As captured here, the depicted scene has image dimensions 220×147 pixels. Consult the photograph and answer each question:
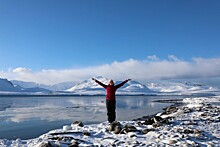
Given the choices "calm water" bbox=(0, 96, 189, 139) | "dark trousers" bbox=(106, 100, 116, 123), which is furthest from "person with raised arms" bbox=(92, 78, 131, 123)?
"calm water" bbox=(0, 96, 189, 139)

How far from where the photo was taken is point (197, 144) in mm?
8492

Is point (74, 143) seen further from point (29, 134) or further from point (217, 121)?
point (29, 134)

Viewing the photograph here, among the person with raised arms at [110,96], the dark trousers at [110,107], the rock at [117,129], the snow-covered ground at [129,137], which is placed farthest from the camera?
the dark trousers at [110,107]

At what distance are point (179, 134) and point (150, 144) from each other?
153 cm

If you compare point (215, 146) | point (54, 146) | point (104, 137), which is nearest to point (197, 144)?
point (215, 146)

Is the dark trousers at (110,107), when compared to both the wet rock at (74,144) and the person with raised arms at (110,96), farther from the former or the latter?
the wet rock at (74,144)

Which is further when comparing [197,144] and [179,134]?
[179,134]

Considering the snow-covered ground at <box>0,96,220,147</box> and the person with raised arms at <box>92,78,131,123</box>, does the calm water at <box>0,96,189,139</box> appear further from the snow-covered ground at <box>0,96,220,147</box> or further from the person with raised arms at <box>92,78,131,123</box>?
the snow-covered ground at <box>0,96,220,147</box>

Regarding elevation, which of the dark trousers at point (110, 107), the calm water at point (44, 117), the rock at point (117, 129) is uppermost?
the dark trousers at point (110, 107)

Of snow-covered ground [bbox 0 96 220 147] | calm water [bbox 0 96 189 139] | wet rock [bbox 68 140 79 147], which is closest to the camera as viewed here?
wet rock [bbox 68 140 79 147]

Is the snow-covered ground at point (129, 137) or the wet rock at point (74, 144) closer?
the wet rock at point (74, 144)

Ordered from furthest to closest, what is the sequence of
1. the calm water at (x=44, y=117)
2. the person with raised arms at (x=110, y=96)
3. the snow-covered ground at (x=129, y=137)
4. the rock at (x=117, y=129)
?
1. the calm water at (x=44, y=117)
2. the person with raised arms at (x=110, y=96)
3. the rock at (x=117, y=129)
4. the snow-covered ground at (x=129, y=137)

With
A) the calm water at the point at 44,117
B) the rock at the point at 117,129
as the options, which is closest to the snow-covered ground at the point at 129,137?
the rock at the point at 117,129

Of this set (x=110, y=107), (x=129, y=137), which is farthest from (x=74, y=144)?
(x=110, y=107)
